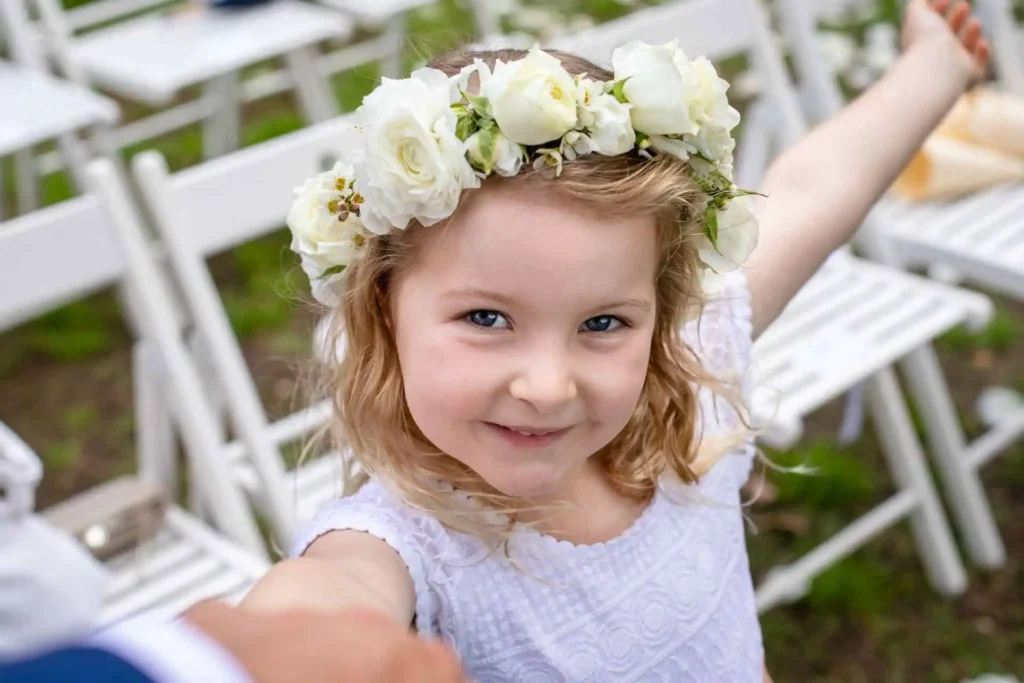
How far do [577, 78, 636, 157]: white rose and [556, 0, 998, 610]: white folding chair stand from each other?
1.21m

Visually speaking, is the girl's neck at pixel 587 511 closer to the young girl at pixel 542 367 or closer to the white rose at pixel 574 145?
the young girl at pixel 542 367

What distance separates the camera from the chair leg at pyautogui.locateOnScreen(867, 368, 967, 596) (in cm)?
264

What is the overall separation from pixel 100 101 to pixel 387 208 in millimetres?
2388

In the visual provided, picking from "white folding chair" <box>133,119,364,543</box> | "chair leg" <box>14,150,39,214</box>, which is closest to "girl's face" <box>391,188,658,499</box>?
"white folding chair" <box>133,119,364,543</box>

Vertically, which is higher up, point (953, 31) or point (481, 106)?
point (481, 106)

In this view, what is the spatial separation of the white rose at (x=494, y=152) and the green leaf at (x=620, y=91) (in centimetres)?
11

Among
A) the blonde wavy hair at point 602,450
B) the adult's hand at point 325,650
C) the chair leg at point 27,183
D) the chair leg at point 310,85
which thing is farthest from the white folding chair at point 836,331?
the chair leg at point 27,183

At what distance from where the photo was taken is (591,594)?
4.08 feet

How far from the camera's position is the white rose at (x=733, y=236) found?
1.18 metres

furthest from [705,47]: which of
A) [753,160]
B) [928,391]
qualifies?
[928,391]

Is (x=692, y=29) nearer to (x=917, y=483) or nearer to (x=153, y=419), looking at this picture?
(x=917, y=483)

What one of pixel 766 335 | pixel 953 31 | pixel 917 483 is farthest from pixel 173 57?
pixel 953 31

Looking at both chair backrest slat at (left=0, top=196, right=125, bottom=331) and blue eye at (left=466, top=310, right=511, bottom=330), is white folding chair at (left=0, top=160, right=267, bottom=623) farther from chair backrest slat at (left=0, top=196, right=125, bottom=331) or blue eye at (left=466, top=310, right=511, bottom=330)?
blue eye at (left=466, top=310, right=511, bottom=330)

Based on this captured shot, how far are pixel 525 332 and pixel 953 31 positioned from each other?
0.97m
